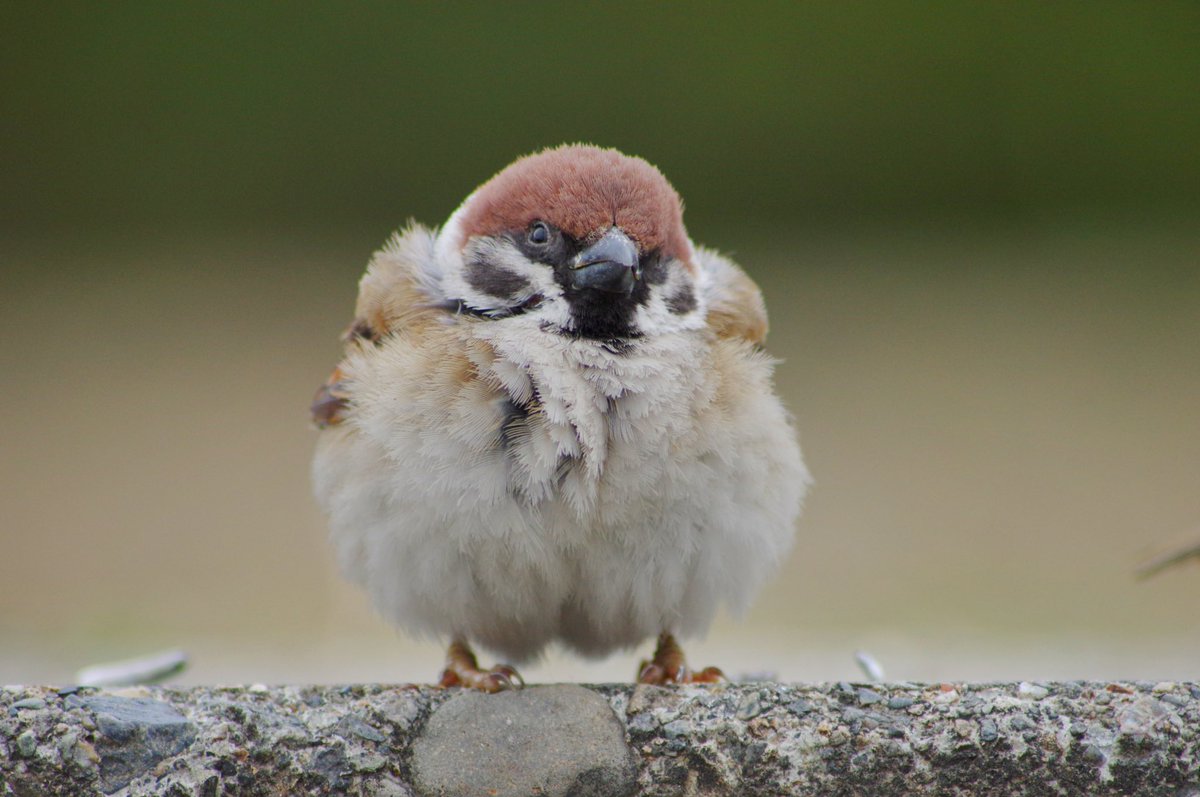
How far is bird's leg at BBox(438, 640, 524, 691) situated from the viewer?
1.61 meters

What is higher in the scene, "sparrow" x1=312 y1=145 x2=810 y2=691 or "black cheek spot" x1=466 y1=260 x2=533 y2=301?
"black cheek spot" x1=466 y1=260 x2=533 y2=301

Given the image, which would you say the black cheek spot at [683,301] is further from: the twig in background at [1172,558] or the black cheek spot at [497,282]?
the twig in background at [1172,558]

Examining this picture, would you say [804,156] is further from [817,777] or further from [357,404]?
[817,777]

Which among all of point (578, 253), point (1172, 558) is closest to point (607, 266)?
point (578, 253)

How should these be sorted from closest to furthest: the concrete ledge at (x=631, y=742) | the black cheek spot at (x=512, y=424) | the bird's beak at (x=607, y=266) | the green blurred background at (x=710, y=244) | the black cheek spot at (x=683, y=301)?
the concrete ledge at (x=631, y=742) → the black cheek spot at (x=512, y=424) → the bird's beak at (x=607, y=266) → the black cheek spot at (x=683, y=301) → the green blurred background at (x=710, y=244)

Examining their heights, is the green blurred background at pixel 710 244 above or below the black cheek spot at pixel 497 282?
above

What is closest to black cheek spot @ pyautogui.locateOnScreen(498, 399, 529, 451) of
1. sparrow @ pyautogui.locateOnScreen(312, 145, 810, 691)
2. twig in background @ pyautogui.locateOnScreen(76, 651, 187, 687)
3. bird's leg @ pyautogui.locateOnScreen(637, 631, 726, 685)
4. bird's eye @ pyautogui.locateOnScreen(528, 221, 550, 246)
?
sparrow @ pyautogui.locateOnScreen(312, 145, 810, 691)

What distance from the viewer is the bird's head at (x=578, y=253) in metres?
1.65

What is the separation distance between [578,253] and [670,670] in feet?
1.94

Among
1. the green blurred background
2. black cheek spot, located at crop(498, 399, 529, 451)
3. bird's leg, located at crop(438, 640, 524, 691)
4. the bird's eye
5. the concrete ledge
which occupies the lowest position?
the concrete ledge

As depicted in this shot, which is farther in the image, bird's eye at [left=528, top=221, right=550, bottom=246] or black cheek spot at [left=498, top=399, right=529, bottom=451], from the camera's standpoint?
bird's eye at [left=528, top=221, right=550, bottom=246]

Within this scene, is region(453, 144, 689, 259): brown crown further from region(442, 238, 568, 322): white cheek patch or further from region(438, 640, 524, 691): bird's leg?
region(438, 640, 524, 691): bird's leg

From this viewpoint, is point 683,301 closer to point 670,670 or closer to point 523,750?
point 670,670

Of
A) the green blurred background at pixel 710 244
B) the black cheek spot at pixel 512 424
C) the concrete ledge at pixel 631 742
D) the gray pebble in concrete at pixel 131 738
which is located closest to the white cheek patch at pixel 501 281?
the black cheek spot at pixel 512 424
